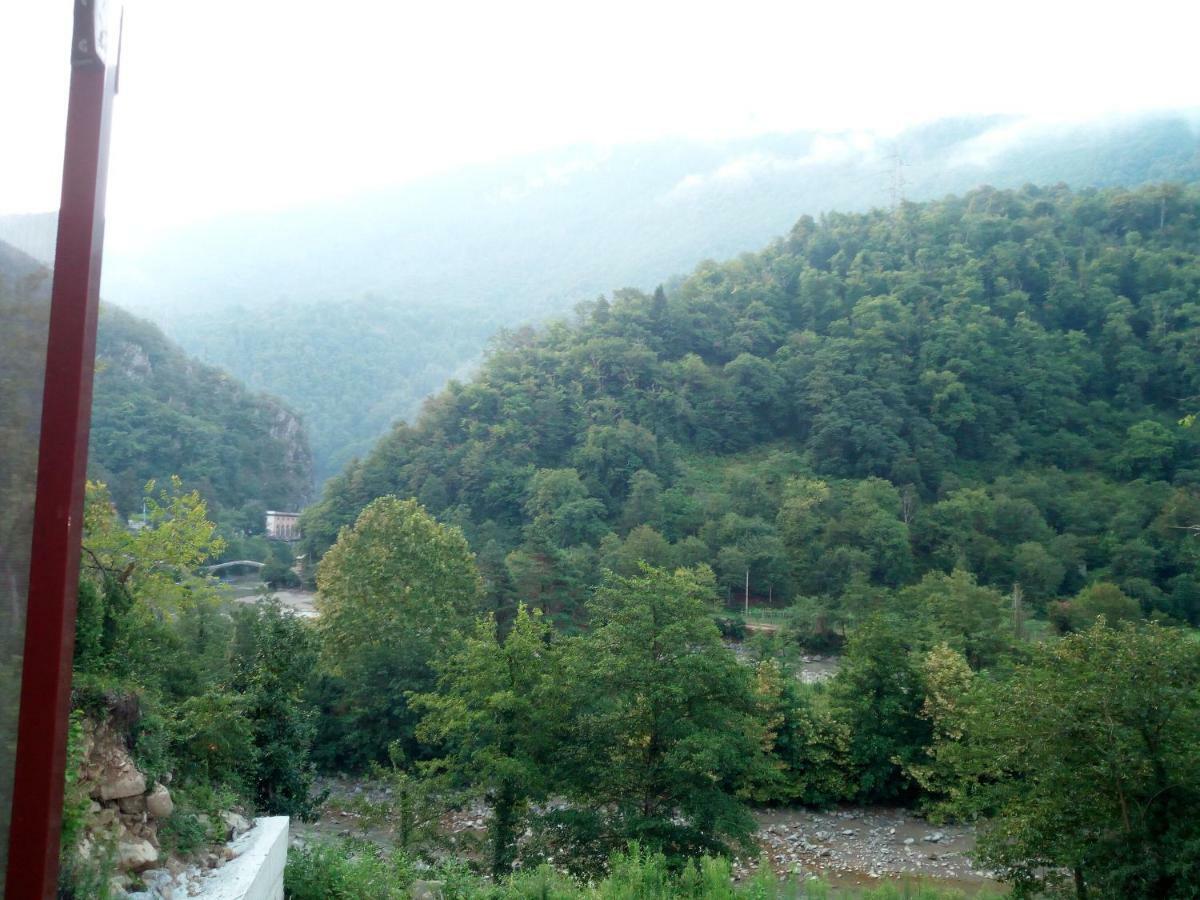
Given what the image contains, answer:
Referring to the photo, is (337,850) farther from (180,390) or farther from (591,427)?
(180,390)

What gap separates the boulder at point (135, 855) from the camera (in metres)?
4.03

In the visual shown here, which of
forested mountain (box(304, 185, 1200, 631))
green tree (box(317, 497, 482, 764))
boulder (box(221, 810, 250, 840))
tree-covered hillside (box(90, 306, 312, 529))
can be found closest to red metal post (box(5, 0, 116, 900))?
boulder (box(221, 810, 250, 840))

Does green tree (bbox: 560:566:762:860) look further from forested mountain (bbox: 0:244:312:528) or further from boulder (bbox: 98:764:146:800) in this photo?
forested mountain (bbox: 0:244:312:528)

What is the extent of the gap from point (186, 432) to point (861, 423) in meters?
36.9

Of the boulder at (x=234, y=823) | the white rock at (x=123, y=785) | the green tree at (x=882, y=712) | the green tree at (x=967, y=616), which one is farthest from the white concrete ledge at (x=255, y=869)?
the green tree at (x=967, y=616)

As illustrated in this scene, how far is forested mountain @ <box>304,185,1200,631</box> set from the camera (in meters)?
33.7

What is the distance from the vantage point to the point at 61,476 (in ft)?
6.16

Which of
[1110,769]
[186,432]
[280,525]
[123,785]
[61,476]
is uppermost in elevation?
[61,476]

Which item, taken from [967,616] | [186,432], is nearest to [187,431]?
[186,432]

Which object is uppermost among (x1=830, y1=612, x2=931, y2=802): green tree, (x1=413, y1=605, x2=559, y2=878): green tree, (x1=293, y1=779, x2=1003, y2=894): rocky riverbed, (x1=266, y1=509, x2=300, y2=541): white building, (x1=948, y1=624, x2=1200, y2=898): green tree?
(x1=948, y1=624, x2=1200, y2=898): green tree

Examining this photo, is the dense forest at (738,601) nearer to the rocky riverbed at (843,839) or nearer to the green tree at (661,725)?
the green tree at (661,725)

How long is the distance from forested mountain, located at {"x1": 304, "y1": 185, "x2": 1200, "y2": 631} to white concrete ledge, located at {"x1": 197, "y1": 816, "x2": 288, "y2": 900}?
2027cm

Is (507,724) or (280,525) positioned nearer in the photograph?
(507,724)

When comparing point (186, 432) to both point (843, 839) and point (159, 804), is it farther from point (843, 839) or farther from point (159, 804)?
point (159, 804)
